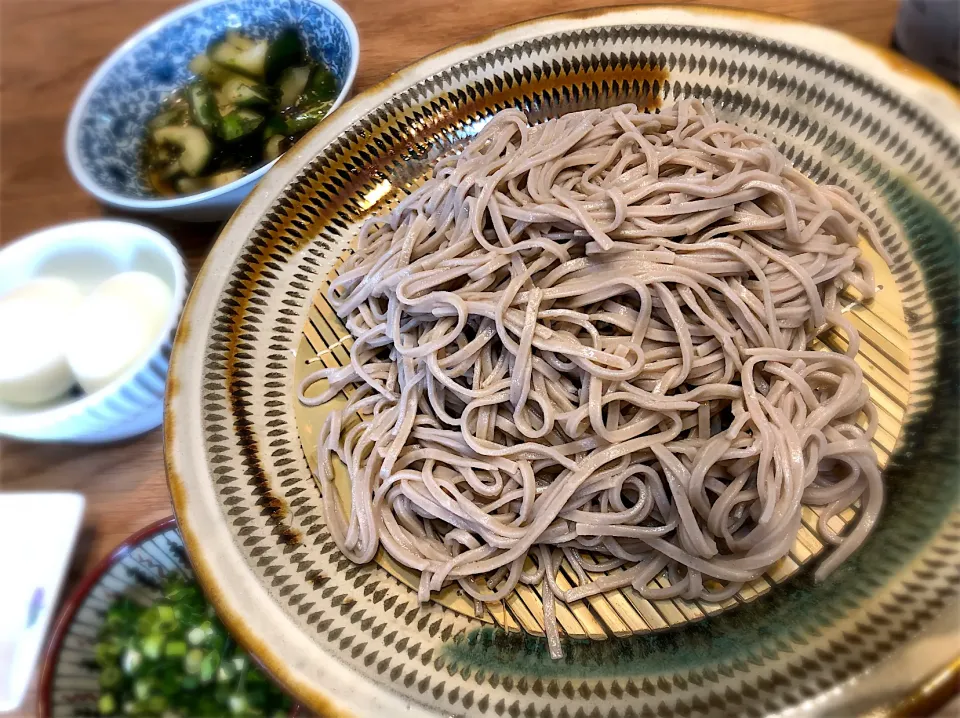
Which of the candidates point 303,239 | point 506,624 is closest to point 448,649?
point 506,624

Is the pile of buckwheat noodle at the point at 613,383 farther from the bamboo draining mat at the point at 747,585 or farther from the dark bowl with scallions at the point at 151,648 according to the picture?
the dark bowl with scallions at the point at 151,648

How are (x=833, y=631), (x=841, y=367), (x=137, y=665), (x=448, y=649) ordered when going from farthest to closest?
(x=137, y=665)
(x=841, y=367)
(x=448, y=649)
(x=833, y=631)

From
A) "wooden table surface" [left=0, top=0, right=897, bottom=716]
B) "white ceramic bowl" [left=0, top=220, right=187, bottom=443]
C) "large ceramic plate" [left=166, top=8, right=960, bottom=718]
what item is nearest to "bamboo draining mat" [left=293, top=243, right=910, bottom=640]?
"large ceramic plate" [left=166, top=8, right=960, bottom=718]

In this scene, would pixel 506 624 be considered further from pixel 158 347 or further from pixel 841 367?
pixel 158 347

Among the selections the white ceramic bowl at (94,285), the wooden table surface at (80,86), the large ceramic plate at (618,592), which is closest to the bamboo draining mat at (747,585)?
the large ceramic plate at (618,592)

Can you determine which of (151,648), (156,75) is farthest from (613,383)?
(156,75)

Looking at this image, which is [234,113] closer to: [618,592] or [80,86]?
[80,86]
